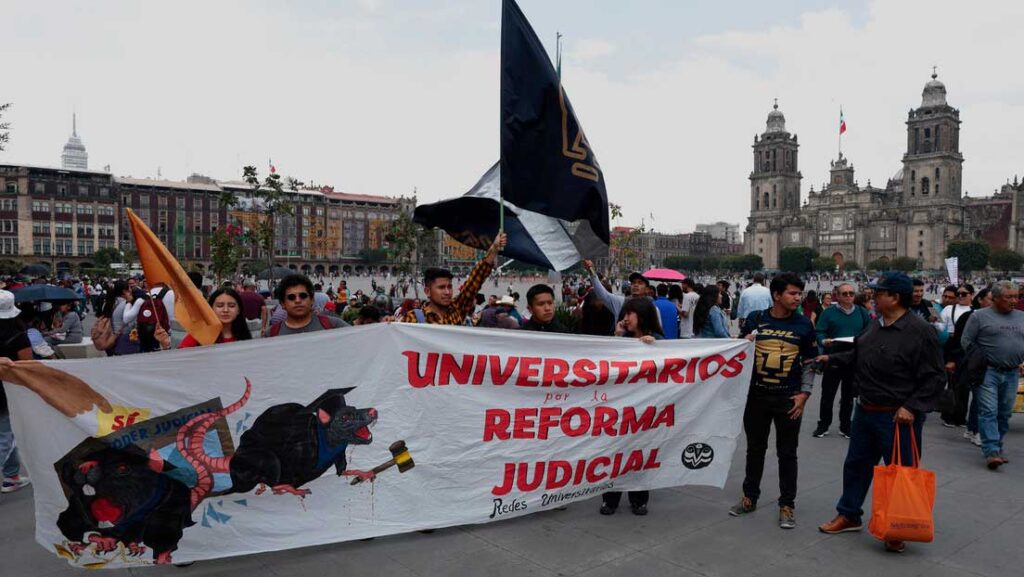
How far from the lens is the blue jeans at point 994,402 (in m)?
6.06

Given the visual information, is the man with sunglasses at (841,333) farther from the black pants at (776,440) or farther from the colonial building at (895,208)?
the colonial building at (895,208)

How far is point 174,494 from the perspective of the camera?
368cm

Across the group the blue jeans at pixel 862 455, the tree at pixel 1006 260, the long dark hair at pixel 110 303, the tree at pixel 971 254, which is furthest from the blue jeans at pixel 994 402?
the tree at pixel 1006 260

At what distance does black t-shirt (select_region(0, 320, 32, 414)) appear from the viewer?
15.2 feet

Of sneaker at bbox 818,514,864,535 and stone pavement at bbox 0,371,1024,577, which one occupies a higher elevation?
sneaker at bbox 818,514,864,535

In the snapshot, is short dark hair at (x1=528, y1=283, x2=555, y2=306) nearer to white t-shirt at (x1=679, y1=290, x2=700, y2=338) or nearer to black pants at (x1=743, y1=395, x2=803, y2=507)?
black pants at (x1=743, y1=395, x2=803, y2=507)

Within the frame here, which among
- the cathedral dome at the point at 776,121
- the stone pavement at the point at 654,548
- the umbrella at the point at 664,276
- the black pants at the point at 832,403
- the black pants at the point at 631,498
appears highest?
the cathedral dome at the point at 776,121

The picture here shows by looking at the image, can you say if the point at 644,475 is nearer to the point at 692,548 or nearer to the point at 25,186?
the point at 692,548

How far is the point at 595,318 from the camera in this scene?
528cm

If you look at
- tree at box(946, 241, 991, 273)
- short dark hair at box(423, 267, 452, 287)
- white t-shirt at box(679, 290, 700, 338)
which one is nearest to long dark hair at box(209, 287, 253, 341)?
short dark hair at box(423, 267, 452, 287)

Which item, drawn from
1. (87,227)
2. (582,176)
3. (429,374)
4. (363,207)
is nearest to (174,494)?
(429,374)

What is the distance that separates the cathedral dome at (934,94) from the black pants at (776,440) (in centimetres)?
12833

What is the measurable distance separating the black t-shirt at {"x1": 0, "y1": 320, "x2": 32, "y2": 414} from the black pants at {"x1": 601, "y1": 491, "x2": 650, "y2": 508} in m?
4.11

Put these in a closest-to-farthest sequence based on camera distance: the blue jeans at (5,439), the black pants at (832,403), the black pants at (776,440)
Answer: the black pants at (776,440) → the blue jeans at (5,439) → the black pants at (832,403)
